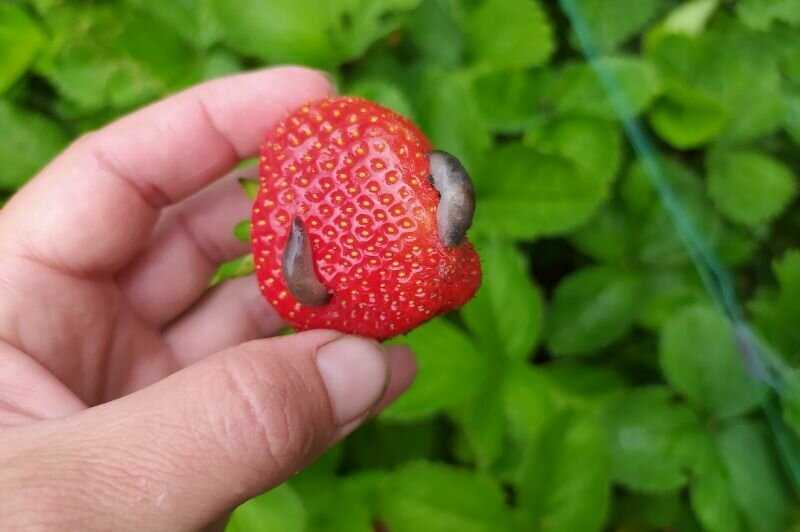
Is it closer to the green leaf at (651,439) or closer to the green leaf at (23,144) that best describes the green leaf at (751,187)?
the green leaf at (651,439)

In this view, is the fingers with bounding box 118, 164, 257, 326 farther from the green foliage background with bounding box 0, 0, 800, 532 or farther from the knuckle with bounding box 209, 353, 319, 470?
the knuckle with bounding box 209, 353, 319, 470

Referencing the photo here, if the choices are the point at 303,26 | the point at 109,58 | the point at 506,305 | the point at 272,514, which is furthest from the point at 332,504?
the point at 109,58

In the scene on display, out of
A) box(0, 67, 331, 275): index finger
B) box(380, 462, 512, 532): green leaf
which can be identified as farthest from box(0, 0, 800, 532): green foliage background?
box(0, 67, 331, 275): index finger

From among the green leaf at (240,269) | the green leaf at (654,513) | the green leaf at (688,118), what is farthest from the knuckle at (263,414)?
the green leaf at (688,118)

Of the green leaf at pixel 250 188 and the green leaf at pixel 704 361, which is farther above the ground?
the green leaf at pixel 250 188

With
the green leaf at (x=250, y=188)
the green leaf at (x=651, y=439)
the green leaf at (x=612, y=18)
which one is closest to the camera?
the green leaf at (x=250, y=188)

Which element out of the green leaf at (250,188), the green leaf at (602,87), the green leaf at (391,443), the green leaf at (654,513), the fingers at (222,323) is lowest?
the green leaf at (654,513)
